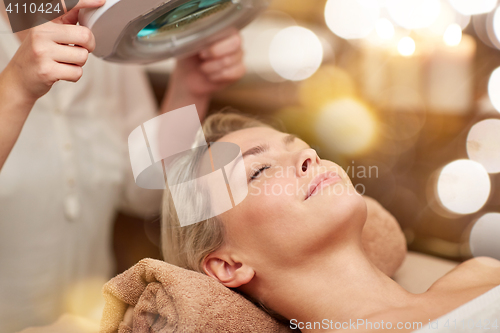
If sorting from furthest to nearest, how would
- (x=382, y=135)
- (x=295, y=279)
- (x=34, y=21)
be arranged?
(x=382, y=135) < (x=295, y=279) < (x=34, y=21)

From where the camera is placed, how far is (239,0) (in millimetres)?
627

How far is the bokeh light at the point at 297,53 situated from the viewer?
129cm

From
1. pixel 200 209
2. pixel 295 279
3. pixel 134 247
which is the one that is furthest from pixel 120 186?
pixel 295 279

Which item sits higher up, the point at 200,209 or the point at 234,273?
the point at 200,209

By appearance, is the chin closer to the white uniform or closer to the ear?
the ear

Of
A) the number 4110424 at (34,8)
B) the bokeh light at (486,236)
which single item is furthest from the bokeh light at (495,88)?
the number 4110424 at (34,8)

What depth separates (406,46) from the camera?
105 centimetres

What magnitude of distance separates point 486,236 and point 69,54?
87 centimetres

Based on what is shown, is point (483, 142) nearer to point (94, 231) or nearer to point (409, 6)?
point (409, 6)

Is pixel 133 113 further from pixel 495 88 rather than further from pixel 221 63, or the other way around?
pixel 495 88

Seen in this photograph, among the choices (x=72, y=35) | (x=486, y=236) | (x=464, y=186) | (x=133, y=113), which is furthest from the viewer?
(x=133, y=113)

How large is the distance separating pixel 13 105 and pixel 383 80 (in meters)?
0.99

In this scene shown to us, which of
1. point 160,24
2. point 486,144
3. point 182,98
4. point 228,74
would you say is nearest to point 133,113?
point 182,98

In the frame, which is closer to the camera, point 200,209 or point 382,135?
point 200,209
